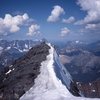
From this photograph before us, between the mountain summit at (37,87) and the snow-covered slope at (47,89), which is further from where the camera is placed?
the mountain summit at (37,87)

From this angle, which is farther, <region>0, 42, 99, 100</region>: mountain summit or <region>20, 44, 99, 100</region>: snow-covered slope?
<region>0, 42, 99, 100</region>: mountain summit

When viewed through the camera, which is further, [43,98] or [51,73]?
[51,73]

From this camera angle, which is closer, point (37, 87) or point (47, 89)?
point (47, 89)

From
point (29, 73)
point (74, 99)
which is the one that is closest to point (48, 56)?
point (29, 73)

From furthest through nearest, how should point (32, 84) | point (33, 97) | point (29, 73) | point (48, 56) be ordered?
1. point (48, 56)
2. point (29, 73)
3. point (32, 84)
4. point (33, 97)

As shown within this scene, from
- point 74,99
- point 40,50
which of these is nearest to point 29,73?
point 74,99

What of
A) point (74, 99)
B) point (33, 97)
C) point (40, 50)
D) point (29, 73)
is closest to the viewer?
point (74, 99)

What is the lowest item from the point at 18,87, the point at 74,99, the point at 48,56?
the point at 74,99

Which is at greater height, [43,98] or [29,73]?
[29,73]

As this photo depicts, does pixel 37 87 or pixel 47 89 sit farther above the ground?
pixel 37 87

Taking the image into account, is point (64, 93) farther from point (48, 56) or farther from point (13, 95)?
point (48, 56)
